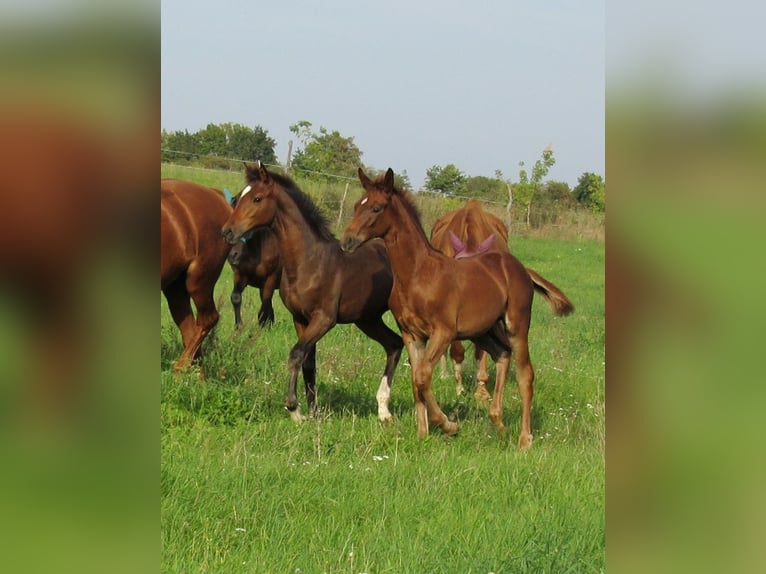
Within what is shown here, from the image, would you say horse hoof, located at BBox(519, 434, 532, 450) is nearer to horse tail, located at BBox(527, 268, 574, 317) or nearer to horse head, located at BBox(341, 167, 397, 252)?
horse tail, located at BBox(527, 268, 574, 317)

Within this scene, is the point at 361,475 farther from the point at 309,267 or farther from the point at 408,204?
the point at 309,267

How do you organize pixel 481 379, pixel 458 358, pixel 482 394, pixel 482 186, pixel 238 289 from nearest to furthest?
pixel 482 394, pixel 481 379, pixel 458 358, pixel 238 289, pixel 482 186

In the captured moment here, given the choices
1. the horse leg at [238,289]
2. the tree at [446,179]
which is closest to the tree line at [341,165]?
the tree at [446,179]

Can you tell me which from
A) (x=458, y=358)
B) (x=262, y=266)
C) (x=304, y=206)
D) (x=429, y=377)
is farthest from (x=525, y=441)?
(x=262, y=266)

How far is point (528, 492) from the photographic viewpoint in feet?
17.2

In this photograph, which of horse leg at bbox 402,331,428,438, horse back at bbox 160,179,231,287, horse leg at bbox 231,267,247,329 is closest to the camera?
horse leg at bbox 402,331,428,438

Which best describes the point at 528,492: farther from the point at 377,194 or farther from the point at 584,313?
the point at 584,313

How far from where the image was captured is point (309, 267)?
8.23 meters

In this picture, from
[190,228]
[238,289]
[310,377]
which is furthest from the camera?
[238,289]

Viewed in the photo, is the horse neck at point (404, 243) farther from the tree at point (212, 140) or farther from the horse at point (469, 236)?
the tree at point (212, 140)

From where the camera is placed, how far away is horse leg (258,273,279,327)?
1105cm

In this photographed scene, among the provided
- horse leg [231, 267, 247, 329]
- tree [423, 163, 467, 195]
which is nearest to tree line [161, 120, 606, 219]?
tree [423, 163, 467, 195]

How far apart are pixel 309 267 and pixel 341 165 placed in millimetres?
30462
